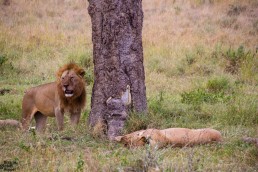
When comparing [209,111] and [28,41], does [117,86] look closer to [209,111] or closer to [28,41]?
[209,111]

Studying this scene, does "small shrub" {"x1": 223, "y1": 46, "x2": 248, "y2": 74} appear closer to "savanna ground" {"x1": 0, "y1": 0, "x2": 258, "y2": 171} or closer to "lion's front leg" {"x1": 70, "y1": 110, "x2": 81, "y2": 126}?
"savanna ground" {"x1": 0, "y1": 0, "x2": 258, "y2": 171}

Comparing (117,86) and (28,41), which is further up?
(117,86)

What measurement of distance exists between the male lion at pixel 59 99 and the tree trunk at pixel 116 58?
0.49 metres

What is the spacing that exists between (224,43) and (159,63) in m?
3.29

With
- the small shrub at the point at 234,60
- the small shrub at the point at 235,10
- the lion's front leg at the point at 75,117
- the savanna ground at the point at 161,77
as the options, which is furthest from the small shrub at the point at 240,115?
the small shrub at the point at 235,10

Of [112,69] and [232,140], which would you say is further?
[112,69]

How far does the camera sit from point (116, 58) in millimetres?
7801

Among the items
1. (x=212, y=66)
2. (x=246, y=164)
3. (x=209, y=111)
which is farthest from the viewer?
(x=212, y=66)

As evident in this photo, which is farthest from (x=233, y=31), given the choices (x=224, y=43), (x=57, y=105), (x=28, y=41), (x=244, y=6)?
(x=57, y=105)

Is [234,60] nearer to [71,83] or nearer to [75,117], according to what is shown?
[75,117]

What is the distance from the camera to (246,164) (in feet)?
19.6

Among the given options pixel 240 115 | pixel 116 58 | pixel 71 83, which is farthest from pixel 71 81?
pixel 240 115

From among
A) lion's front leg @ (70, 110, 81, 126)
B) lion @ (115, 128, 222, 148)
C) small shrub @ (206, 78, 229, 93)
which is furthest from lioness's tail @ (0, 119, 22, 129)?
small shrub @ (206, 78, 229, 93)

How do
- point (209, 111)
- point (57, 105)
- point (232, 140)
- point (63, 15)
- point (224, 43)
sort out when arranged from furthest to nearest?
point (63, 15) < point (224, 43) < point (209, 111) < point (57, 105) < point (232, 140)
